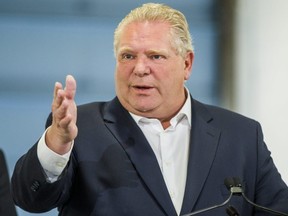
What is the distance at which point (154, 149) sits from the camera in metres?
2.20

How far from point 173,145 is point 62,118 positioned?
1.91 ft

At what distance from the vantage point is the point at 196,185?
6.88ft

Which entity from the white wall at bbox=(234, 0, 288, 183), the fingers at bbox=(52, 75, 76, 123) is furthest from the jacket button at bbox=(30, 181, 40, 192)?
the white wall at bbox=(234, 0, 288, 183)

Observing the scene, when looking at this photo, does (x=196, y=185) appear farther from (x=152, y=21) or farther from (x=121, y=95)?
(x=152, y=21)

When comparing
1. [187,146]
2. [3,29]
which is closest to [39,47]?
[3,29]

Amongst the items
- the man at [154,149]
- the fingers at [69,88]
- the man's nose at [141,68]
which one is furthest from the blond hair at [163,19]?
the fingers at [69,88]

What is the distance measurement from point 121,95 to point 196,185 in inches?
16.2

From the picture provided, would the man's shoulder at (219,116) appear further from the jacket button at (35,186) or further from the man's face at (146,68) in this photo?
the jacket button at (35,186)

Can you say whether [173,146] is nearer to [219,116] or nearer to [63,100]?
[219,116]

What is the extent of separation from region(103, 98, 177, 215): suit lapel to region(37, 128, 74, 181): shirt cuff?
0.30 meters

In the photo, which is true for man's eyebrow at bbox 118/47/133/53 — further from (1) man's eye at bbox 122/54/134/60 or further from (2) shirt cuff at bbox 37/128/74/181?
(2) shirt cuff at bbox 37/128/74/181

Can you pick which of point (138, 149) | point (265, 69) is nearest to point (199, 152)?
point (138, 149)

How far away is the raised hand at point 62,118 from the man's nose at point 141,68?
1.32 feet

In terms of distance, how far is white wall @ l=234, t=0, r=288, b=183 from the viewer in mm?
3359
